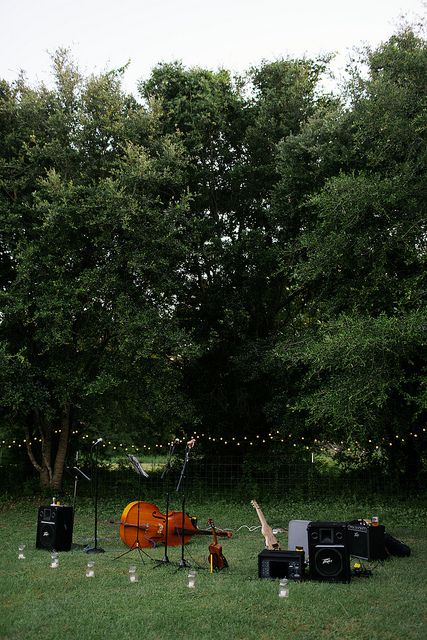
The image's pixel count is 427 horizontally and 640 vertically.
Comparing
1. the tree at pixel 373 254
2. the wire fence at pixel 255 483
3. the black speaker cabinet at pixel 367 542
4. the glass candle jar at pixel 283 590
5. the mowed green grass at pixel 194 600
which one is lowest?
the mowed green grass at pixel 194 600

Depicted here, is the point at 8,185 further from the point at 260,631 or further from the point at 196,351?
the point at 260,631

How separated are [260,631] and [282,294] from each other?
10.5m

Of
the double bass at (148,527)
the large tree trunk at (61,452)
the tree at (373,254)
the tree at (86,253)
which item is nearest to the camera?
the double bass at (148,527)

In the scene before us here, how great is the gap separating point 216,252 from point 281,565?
26.4 ft

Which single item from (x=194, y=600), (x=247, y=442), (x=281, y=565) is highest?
(x=247, y=442)

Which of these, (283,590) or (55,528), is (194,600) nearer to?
(283,590)

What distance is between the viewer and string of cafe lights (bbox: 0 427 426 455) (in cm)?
1362

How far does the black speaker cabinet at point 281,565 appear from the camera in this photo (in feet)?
21.7

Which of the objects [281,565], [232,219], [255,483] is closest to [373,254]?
[232,219]

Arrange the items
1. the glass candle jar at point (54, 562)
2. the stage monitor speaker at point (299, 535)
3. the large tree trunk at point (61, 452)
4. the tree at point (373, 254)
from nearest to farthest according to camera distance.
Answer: the glass candle jar at point (54, 562) < the stage monitor speaker at point (299, 535) < the tree at point (373, 254) < the large tree trunk at point (61, 452)

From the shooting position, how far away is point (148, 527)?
8.39 metres

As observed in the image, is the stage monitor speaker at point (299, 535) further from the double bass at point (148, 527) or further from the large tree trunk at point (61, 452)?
the large tree trunk at point (61, 452)

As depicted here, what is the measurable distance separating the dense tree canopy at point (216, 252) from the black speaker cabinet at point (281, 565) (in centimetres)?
364

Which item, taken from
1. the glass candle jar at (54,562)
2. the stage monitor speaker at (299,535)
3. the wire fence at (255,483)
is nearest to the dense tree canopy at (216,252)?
the wire fence at (255,483)
